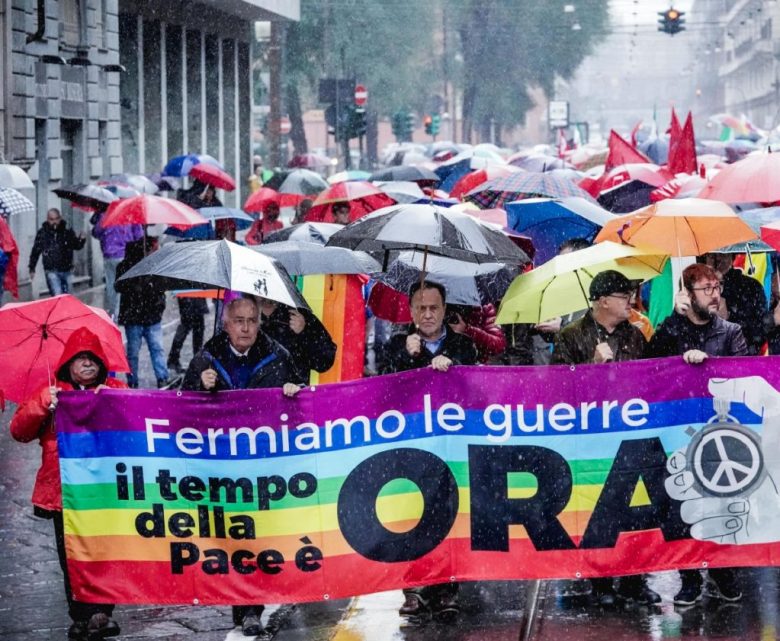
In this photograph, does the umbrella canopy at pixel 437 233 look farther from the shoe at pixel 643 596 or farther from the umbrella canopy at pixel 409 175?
the umbrella canopy at pixel 409 175

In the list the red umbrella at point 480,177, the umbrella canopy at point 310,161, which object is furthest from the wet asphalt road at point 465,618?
the umbrella canopy at point 310,161

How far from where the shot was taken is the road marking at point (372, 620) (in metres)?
6.99

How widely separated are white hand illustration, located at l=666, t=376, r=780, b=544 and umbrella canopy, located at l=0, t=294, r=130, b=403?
259 cm

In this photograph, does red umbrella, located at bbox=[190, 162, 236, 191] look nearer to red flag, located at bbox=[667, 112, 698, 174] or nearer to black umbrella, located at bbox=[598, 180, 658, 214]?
red flag, located at bbox=[667, 112, 698, 174]

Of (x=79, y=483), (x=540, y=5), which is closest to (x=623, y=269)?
(x=79, y=483)

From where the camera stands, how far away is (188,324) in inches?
588

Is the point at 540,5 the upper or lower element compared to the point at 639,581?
upper

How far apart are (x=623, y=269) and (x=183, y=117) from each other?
2837cm

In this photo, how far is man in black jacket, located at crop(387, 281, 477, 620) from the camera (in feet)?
23.7

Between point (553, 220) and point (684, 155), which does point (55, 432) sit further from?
point (684, 155)

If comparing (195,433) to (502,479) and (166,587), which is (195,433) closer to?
(166,587)

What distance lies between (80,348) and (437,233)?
1741 millimetres

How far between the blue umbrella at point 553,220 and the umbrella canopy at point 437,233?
9.98 ft

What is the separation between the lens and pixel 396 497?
6789mm
